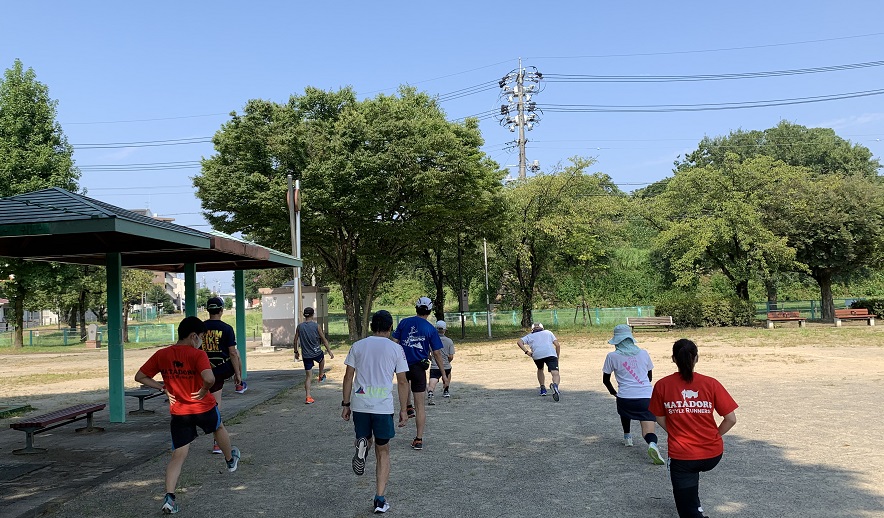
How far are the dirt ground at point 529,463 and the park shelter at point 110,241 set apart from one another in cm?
227

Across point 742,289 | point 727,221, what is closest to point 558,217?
point 727,221

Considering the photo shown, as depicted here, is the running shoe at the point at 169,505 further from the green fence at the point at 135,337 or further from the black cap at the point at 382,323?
the green fence at the point at 135,337

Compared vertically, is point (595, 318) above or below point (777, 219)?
below

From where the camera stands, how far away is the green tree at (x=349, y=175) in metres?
24.8

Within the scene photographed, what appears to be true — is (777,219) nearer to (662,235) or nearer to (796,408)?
(662,235)

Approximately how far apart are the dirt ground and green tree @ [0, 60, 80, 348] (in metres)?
17.9

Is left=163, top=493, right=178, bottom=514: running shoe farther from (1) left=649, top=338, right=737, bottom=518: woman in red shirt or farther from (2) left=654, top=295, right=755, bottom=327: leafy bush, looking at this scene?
(2) left=654, top=295, right=755, bottom=327: leafy bush

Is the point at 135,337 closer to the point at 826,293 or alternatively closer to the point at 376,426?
the point at 376,426

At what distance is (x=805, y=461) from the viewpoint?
686cm

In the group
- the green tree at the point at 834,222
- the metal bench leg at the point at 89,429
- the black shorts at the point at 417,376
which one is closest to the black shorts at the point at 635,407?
the black shorts at the point at 417,376

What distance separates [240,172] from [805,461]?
2290cm

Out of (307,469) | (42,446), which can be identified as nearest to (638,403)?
(307,469)

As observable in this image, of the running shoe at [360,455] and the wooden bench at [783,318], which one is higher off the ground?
the running shoe at [360,455]

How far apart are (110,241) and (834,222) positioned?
3105cm
